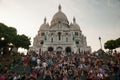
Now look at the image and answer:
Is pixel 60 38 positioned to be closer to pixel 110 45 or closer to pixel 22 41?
pixel 22 41

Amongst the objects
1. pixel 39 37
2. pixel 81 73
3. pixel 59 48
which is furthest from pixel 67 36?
pixel 81 73

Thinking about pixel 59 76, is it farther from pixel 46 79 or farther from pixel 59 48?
pixel 59 48

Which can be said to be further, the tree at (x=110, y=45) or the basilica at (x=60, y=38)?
the tree at (x=110, y=45)

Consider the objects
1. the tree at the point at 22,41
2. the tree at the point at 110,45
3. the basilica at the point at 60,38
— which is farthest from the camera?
the tree at the point at 110,45

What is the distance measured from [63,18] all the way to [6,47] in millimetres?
41046

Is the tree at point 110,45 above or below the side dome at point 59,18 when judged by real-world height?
below

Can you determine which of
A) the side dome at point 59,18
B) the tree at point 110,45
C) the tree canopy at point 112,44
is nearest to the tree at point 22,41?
the side dome at point 59,18

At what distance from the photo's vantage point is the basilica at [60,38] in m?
65.1

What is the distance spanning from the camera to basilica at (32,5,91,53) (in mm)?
65062

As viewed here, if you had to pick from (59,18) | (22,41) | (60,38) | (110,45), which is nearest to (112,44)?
(110,45)

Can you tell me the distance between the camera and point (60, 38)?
69125 millimetres

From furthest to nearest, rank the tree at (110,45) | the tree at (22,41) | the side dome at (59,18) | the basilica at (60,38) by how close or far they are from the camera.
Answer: the side dome at (59,18)
the tree at (110,45)
the basilica at (60,38)
the tree at (22,41)

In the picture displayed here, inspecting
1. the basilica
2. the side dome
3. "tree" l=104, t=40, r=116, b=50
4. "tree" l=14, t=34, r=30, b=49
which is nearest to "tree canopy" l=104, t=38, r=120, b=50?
"tree" l=104, t=40, r=116, b=50

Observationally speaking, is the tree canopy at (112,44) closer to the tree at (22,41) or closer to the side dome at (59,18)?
the side dome at (59,18)
